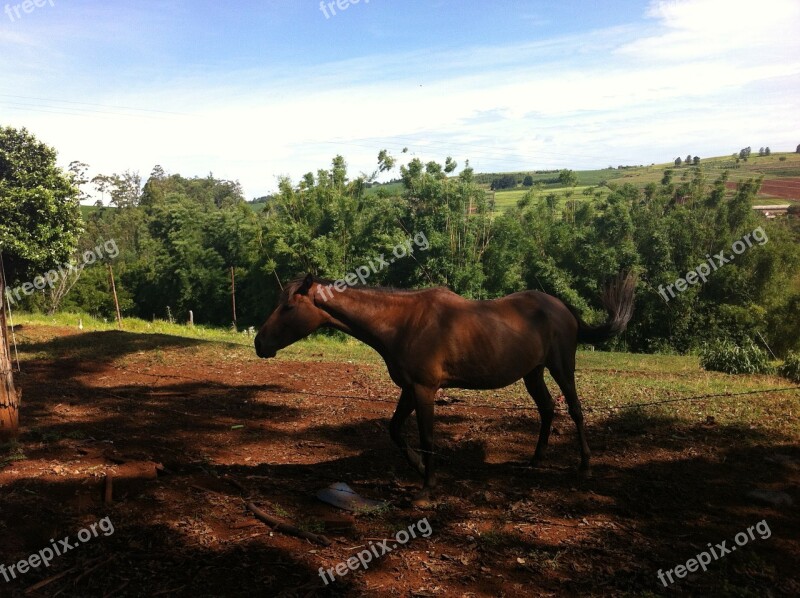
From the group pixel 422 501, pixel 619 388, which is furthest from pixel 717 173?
pixel 422 501

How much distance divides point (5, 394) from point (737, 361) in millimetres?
17005

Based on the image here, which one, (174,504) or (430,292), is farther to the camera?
(430,292)

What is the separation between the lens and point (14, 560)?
13.2ft

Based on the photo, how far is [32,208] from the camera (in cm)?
1762

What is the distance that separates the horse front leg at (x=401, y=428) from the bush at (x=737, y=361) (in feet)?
42.7

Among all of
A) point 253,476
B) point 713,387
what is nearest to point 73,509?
point 253,476

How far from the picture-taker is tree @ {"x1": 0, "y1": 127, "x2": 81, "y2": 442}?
1708 cm

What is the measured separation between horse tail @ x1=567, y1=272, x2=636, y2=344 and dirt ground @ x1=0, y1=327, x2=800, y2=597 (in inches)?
61.5

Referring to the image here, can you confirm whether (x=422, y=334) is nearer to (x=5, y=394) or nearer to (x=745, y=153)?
(x=5, y=394)

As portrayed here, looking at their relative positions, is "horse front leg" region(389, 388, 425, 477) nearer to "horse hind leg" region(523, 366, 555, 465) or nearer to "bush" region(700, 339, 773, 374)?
"horse hind leg" region(523, 366, 555, 465)

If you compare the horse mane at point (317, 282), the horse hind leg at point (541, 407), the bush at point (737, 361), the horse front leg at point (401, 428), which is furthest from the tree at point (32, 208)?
the bush at point (737, 361)

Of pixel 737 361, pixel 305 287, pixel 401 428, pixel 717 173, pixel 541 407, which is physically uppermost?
pixel 717 173

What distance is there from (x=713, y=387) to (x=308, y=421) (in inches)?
339

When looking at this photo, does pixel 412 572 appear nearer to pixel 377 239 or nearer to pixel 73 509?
pixel 73 509
